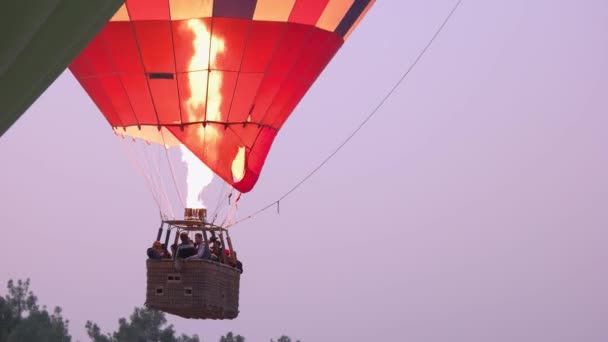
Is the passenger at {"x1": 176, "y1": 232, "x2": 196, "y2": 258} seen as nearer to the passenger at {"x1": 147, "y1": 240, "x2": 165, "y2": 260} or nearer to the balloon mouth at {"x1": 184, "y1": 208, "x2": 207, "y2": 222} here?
the passenger at {"x1": 147, "y1": 240, "x2": 165, "y2": 260}

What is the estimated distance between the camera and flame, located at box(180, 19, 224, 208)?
36.7 ft

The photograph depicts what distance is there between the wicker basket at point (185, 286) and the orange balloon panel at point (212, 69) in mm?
1587

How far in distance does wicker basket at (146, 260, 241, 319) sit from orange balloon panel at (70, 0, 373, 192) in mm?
1587

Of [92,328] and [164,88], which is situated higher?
[92,328]

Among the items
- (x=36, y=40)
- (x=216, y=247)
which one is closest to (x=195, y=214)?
(x=216, y=247)

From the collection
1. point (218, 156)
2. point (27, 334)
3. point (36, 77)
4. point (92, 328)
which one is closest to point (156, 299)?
point (218, 156)

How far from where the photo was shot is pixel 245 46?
1130 centimetres

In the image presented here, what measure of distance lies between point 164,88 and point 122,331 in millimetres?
27466

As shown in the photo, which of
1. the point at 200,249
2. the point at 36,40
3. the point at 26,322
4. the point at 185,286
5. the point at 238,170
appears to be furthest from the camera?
the point at 26,322

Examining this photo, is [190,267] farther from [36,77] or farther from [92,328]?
[92,328]

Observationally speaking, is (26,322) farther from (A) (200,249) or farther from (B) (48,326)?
(A) (200,249)

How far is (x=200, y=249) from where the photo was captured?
10359 millimetres

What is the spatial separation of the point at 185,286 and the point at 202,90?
75.9 inches

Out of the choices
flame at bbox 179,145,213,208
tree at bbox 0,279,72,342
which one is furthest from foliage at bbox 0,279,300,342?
flame at bbox 179,145,213,208
